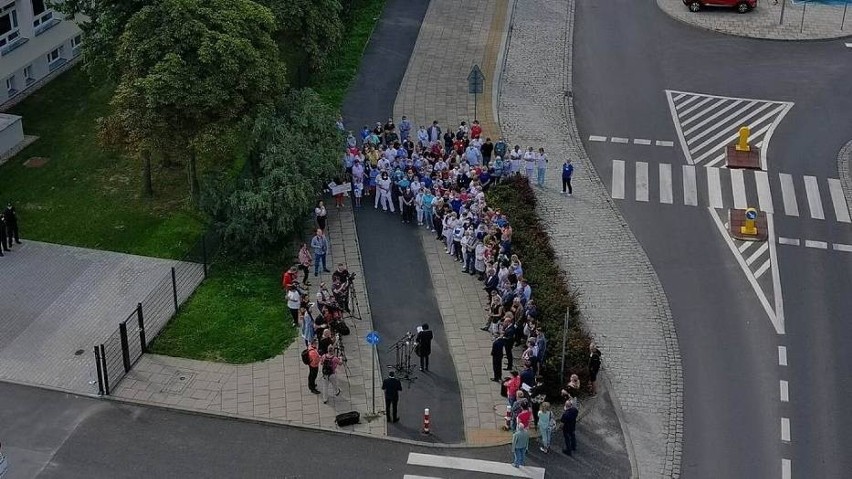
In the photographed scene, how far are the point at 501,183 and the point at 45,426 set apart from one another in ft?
57.9

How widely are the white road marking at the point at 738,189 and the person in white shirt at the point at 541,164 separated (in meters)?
6.81

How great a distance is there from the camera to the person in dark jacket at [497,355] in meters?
32.0

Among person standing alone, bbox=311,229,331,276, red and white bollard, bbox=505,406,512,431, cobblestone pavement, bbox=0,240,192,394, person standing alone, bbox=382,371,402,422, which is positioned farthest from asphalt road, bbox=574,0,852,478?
cobblestone pavement, bbox=0,240,192,394

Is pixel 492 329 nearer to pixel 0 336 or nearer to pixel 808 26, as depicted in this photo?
pixel 0 336

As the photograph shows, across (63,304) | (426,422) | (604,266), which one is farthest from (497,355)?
(63,304)

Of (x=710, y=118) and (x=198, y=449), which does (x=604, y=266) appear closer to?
(x=710, y=118)

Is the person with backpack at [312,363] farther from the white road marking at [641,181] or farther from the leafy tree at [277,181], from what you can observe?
the white road marking at [641,181]

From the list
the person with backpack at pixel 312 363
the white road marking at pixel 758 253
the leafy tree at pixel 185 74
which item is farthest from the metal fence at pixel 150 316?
the white road marking at pixel 758 253

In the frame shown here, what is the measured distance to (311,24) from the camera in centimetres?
4441

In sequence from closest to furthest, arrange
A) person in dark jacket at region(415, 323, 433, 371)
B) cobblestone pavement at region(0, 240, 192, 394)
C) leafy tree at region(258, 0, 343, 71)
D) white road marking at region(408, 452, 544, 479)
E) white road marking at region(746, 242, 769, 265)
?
white road marking at region(408, 452, 544, 479) < person in dark jacket at region(415, 323, 433, 371) < cobblestone pavement at region(0, 240, 192, 394) < white road marking at region(746, 242, 769, 265) < leafy tree at region(258, 0, 343, 71)

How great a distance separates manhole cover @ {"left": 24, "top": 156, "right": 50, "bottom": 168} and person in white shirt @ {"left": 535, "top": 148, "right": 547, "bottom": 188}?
1819cm

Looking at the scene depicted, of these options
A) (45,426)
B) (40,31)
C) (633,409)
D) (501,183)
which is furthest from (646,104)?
(45,426)

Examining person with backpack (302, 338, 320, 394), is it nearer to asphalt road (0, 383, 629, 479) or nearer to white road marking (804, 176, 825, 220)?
asphalt road (0, 383, 629, 479)

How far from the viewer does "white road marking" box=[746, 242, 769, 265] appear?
125 feet
